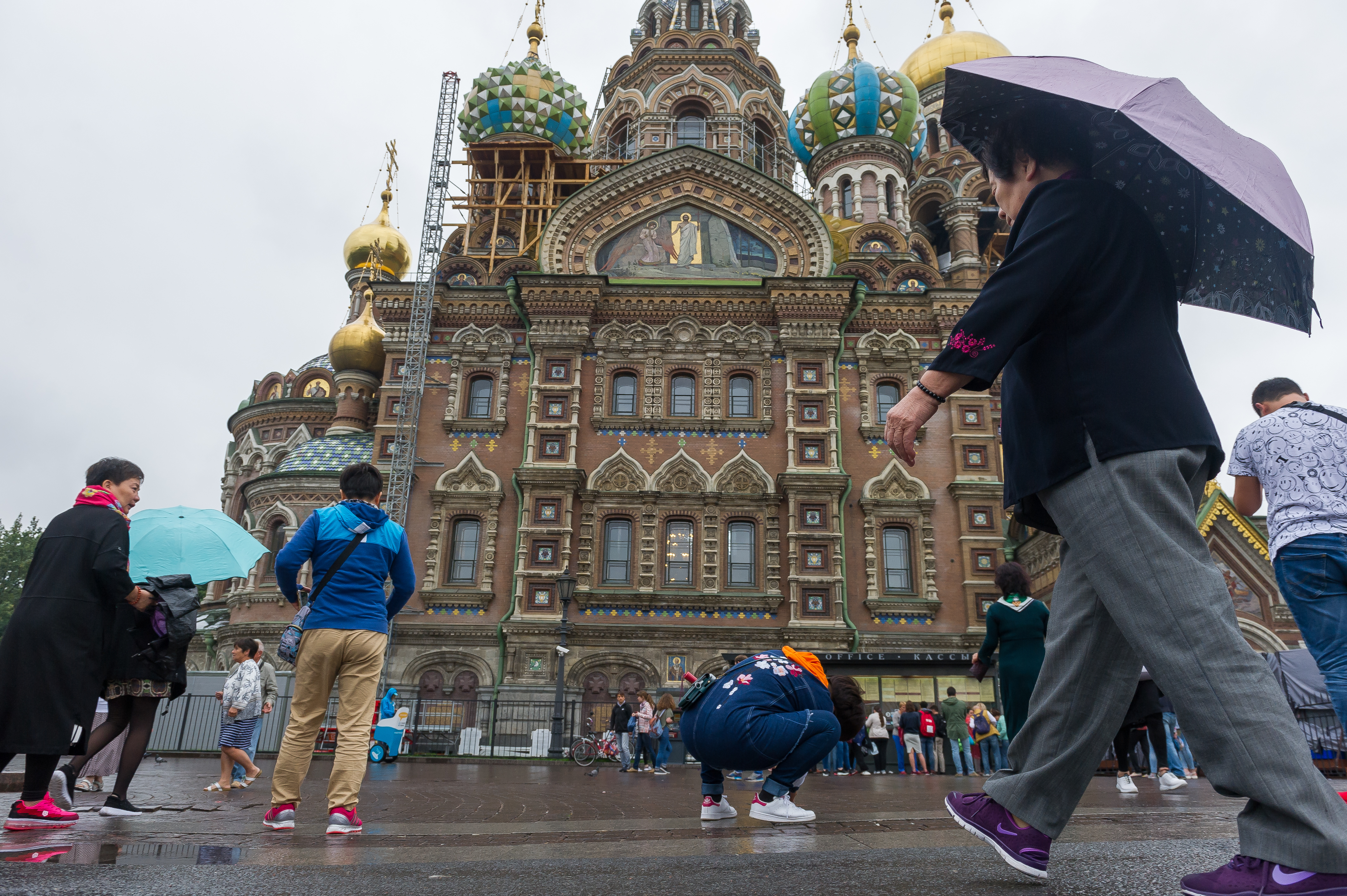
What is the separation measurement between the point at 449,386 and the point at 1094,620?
21.4 meters

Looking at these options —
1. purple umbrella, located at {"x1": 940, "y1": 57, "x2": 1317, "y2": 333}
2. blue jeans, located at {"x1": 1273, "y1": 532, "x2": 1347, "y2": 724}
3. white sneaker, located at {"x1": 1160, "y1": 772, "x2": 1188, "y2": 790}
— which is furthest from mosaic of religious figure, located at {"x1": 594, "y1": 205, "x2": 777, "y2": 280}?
purple umbrella, located at {"x1": 940, "y1": 57, "x2": 1317, "y2": 333}

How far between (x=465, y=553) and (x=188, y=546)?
14.5 m

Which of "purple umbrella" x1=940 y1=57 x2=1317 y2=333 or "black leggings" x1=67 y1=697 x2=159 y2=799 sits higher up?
"purple umbrella" x1=940 y1=57 x2=1317 y2=333

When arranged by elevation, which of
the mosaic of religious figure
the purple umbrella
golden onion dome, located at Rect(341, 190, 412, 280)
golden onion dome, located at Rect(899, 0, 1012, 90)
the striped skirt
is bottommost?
the striped skirt

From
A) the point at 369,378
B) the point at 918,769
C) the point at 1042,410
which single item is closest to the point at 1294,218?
the point at 1042,410

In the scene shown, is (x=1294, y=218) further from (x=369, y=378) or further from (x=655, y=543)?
(x=369, y=378)

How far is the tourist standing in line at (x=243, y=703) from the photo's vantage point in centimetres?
880

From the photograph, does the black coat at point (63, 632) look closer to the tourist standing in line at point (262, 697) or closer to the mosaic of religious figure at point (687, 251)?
the tourist standing in line at point (262, 697)

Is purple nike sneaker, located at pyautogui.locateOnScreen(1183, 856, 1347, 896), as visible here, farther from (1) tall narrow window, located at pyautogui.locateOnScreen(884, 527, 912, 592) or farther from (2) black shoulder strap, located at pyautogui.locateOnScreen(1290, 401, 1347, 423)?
(1) tall narrow window, located at pyautogui.locateOnScreen(884, 527, 912, 592)

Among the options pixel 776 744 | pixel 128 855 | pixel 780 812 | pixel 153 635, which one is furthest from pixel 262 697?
pixel 776 744

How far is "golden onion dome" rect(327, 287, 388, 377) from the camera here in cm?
2577

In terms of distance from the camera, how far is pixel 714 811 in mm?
4891

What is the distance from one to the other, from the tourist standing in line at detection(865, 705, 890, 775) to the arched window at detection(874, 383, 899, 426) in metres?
8.74

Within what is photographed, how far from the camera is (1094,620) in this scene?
8.34 ft
